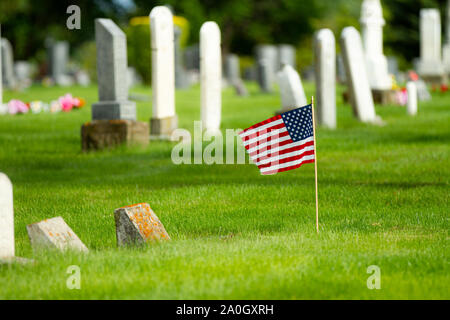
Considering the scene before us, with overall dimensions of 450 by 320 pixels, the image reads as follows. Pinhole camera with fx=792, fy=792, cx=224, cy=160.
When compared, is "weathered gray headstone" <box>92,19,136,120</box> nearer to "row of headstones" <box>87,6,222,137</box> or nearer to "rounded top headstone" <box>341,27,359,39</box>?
"row of headstones" <box>87,6,222,137</box>

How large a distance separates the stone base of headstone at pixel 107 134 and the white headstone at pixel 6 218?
24.2 feet

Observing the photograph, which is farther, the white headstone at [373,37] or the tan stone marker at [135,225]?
the white headstone at [373,37]

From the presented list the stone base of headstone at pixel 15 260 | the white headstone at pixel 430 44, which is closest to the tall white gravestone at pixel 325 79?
the stone base of headstone at pixel 15 260

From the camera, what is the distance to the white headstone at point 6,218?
241 inches

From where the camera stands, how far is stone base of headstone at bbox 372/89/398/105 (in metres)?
21.4

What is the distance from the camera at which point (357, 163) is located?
12000 mm

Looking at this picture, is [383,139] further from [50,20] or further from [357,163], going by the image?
[50,20]

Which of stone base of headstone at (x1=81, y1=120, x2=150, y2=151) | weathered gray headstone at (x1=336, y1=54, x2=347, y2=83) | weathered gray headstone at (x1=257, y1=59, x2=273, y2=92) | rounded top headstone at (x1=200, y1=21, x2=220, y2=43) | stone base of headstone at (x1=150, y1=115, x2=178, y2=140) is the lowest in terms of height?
stone base of headstone at (x1=81, y1=120, x2=150, y2=151)

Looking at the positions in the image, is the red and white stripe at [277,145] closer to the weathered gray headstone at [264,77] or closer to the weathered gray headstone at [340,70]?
the weathered gray headstone at [264,77]

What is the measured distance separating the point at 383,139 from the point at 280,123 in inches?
276

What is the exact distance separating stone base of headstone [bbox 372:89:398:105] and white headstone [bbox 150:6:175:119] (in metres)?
7.84

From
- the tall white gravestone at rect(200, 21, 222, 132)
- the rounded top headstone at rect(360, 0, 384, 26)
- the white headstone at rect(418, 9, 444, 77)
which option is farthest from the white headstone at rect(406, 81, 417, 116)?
the white headstone at rect(418, 9, 444, 77)

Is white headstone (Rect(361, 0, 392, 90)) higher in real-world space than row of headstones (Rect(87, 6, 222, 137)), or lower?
higher
